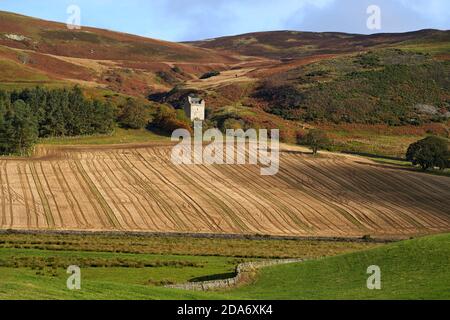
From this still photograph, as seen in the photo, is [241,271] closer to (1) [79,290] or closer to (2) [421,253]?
(2) [421,253]

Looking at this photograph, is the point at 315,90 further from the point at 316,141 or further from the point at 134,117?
the point at 316,141

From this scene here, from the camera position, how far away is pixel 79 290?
1040 inches

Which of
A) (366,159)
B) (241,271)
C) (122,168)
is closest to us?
(241,271)

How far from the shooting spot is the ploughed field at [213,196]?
64.5m

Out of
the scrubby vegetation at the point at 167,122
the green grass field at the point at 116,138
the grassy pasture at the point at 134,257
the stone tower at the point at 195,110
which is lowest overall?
the grassy pasture at the point at 134,257

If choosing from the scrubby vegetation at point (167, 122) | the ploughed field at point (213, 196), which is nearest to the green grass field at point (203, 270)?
the ploughed field at point (213, 196)

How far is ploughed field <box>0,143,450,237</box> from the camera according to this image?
64500 mm

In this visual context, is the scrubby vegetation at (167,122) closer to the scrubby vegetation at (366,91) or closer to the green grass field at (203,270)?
the scrubby vegetation at (366,91)

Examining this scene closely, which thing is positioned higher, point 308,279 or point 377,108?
point 377,108

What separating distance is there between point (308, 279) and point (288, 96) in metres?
129

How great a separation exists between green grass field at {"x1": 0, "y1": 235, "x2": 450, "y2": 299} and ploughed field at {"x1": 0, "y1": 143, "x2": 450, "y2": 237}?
21.1 ft

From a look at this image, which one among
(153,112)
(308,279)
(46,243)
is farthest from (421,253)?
(153,112)

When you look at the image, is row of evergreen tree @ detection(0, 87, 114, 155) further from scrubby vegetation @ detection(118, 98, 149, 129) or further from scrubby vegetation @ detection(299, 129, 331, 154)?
scrubby vegetation @ detection(299, 129, 331, 154)

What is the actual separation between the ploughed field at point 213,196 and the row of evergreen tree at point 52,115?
16.9 feet
